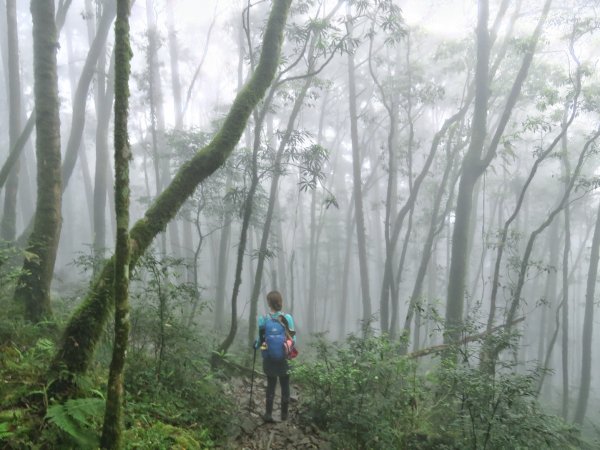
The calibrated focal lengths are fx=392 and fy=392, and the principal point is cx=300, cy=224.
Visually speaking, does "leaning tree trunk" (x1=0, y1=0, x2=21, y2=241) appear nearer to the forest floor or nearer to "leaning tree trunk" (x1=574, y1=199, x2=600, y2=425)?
the forest floor

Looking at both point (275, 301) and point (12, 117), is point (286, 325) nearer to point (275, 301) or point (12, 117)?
point (275, 301)

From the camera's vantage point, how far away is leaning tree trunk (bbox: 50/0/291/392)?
3533 millimetres

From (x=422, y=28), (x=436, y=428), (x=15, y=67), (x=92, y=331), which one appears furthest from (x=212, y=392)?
(x=422, y=28)

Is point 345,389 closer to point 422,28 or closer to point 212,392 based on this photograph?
point 212,392

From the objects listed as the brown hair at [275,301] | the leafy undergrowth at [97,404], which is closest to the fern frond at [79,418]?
the leafy undergrowth at [97,404]

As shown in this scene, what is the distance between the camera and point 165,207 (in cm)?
435

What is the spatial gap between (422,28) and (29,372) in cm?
1487

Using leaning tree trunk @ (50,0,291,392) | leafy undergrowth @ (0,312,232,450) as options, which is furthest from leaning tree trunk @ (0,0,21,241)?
leaning tree trunk @ (50,0,291,392)

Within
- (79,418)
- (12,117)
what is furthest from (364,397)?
(12,117)

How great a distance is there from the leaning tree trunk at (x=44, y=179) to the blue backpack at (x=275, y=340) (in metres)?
2.96

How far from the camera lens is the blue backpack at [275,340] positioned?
5355mm

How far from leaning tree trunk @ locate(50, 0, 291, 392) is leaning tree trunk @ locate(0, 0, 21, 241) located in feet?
23.7

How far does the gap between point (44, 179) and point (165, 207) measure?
226 centimetres

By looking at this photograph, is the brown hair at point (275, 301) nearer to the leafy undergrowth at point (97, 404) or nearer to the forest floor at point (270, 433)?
the leafy undergrowth at point (97, 404)
